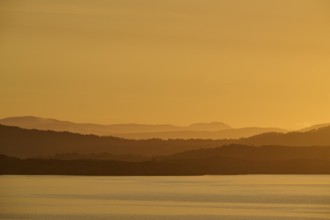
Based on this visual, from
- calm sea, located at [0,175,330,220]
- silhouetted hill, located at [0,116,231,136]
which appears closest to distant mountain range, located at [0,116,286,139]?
silhouetted hill, located at [0,116,231,136]

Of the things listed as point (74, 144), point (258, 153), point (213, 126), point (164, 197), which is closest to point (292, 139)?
point (258, 153)

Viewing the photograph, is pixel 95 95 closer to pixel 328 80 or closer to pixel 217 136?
pixel 217 136

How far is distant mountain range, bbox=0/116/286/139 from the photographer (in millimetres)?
2551

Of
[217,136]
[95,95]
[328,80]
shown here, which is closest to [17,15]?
[95,95]

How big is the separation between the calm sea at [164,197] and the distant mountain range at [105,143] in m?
0.10

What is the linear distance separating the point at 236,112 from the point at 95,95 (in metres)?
0.53

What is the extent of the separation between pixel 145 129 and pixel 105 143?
16cm

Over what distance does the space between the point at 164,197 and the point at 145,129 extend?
10.3 inches

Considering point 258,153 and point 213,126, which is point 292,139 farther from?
point 213,126

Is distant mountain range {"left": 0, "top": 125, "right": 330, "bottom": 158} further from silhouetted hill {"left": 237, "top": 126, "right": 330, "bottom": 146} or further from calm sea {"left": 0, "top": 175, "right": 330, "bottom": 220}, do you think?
calm sea {"left": 0, "top": 175, "right": 330, "bottom": 220}

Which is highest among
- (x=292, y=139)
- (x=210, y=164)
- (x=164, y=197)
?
(x=292, y=139)

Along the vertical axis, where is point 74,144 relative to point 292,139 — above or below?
below

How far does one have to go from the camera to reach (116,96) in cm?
258

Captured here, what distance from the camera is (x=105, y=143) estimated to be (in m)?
2.58
